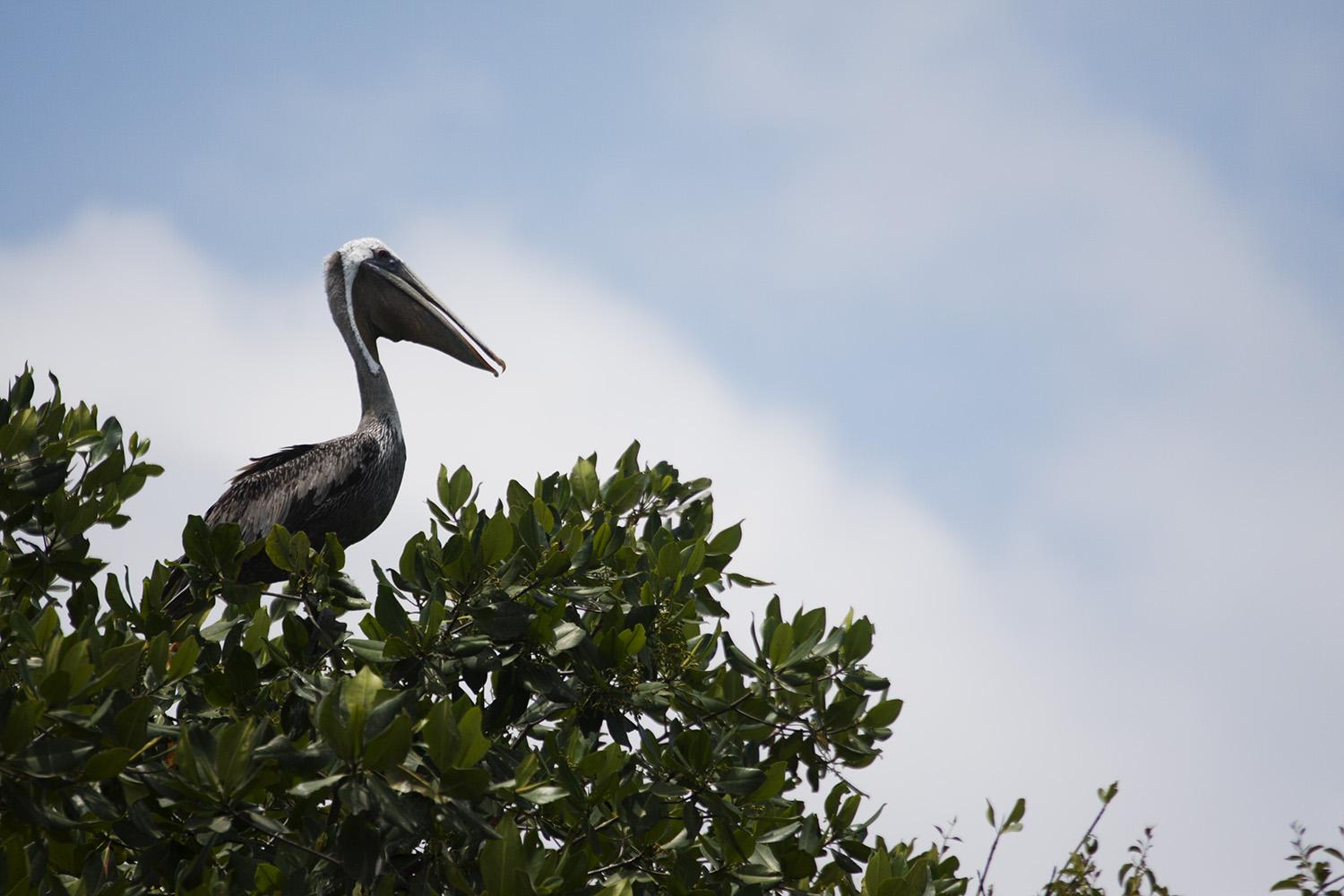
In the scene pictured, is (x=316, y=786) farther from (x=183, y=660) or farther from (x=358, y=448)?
(x=358, y=448)

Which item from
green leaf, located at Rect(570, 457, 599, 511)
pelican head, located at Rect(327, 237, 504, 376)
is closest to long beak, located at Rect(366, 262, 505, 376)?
pelican head, located at Rect(327, 237, 504, 376)

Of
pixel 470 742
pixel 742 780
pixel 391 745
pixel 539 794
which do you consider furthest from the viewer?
pixel 742 780

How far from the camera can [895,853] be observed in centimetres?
461

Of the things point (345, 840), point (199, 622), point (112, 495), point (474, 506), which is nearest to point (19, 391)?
point (112, 495)

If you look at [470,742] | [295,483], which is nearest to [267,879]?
[470,742]

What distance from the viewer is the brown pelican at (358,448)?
7.89m

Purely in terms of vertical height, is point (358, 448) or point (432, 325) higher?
point (432, 325)

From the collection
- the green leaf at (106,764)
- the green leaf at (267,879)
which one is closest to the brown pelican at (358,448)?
the green leaf at (267,879)

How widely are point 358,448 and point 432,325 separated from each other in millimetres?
1312

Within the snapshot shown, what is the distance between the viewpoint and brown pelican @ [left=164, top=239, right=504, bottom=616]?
789 cm

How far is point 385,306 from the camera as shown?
9.14 meters

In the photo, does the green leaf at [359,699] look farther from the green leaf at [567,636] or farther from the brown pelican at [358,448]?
the brown pelican at [358,448]

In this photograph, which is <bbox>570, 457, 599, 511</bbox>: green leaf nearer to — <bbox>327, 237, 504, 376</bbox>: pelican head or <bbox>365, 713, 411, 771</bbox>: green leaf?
<bbox>365, 713, 411, 771</bbox>: green leaf

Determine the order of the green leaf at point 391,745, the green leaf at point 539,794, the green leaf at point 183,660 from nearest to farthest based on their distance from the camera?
the green leaf at point 391,745 → the green leaf at point 539,794 → the green leaf at point 183,660
